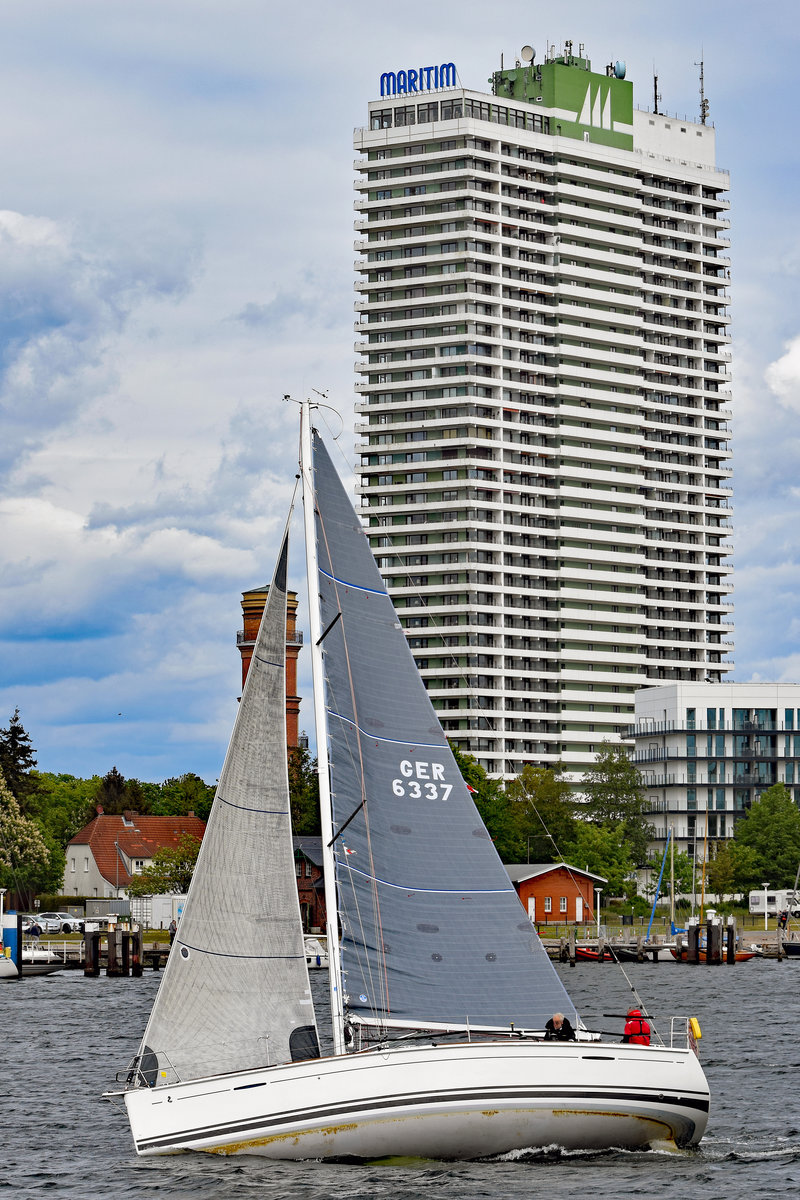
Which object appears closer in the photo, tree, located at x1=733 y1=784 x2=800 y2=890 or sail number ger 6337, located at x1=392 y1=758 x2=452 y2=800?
sail number ger 6337, located at x1=392 y1=758 x2=452 y2=800

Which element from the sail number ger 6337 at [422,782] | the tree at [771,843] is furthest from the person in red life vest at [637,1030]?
the tree at [771,843]

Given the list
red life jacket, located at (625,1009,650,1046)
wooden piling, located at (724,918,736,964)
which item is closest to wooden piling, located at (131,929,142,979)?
wooden piling, located at (724,918,736,964)

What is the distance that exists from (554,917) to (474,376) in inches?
3172

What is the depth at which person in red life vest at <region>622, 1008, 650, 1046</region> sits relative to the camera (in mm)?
32812

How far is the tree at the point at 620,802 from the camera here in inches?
6900

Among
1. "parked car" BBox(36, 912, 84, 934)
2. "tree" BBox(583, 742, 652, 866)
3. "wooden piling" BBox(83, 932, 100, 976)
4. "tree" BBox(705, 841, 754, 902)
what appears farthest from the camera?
"tree" BBox(583, 742, 652, 866)

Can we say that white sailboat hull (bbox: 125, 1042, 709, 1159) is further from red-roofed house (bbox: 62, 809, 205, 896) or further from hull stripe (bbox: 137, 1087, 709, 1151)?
red-roofed house (bbox: 62, 809, 205, 896)

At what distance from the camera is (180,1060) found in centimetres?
3186

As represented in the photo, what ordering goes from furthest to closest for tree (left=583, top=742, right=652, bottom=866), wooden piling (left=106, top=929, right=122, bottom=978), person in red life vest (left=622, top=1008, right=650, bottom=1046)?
1. tree (left=583, top=742, right=652, bottom=866)
2. wooden piling (left=106, top=929, right=122, bottom=978)
3. person in red life vest (left=622, top=1008, right=650, bottom=1046)

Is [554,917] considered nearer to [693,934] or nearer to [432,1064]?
[693,934]

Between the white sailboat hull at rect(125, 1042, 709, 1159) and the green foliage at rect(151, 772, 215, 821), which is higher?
the green foliage at rect(151, 772, 215, 821)

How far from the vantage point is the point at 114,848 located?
576 feet

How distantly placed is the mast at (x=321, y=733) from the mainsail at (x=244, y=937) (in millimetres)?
1050

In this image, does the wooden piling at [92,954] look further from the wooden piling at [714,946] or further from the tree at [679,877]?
the tree at [679,877]
